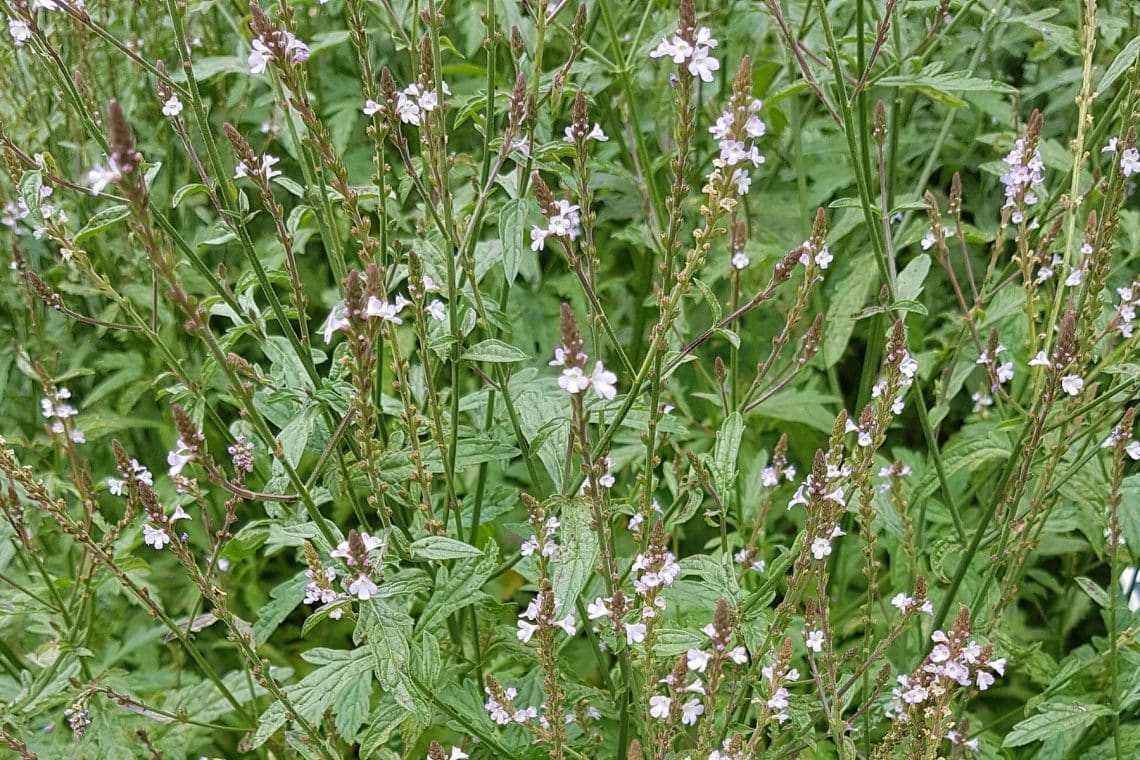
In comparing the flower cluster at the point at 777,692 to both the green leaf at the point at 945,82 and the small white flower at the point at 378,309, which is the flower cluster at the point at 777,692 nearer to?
the small white flower at the point at 378,309

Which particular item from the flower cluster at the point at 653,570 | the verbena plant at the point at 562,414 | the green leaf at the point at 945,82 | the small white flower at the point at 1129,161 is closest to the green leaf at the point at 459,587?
the verbena plant at the point at 562,414

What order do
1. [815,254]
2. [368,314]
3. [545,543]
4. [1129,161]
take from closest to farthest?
[368,314]
[545,543]
[815,254]
[1129,161]

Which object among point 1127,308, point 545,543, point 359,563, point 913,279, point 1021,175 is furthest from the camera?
point 913,279

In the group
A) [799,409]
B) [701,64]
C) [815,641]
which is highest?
[701,64]

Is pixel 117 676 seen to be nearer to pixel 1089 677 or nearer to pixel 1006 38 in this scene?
pixel 1089 677

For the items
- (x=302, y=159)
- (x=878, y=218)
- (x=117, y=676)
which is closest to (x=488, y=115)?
(x=302, y=159)

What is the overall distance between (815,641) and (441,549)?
853 millimetres

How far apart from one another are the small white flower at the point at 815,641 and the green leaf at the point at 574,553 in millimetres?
499

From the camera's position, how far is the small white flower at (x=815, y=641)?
7.47 ft

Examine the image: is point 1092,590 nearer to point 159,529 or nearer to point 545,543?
point 545,543

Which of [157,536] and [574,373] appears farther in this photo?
[157,536]

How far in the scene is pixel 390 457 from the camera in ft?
8.05

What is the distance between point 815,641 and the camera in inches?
92.7

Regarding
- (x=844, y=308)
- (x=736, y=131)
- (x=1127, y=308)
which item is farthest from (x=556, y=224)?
(x=844, y=308)
